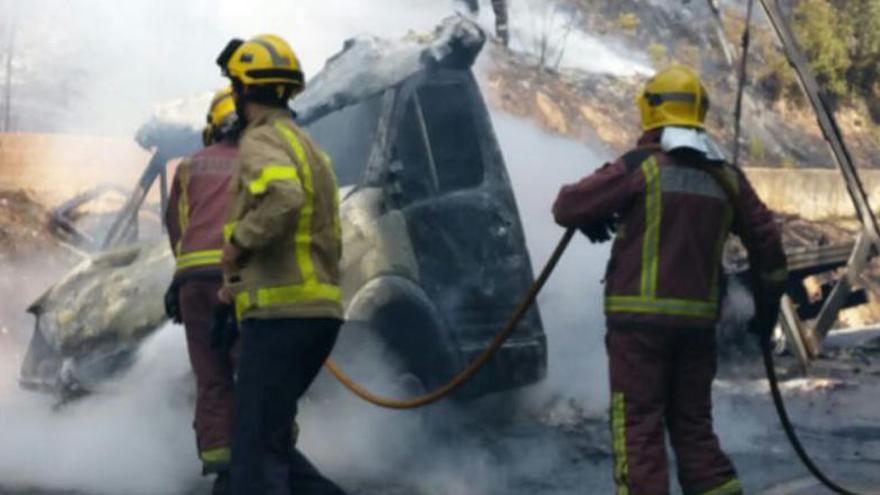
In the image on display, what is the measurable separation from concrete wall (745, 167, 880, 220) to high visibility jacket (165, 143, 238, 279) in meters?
16.5

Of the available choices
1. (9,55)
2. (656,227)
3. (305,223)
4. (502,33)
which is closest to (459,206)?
(656,227)

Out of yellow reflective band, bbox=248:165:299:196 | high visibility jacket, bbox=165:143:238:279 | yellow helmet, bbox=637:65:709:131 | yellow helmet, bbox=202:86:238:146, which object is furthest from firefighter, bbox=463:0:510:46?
yellow reflective band, bbox=248:165:299:196

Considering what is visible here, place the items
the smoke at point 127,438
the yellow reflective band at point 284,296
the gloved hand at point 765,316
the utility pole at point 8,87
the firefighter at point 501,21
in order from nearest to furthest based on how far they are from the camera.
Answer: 1. the yellow reflective band at point 284,296
2. the gloved hand at point 765,316
3. the smoke at point 127,438
4. the utility pole at point 8,87
5. the firefighter at point 501,21

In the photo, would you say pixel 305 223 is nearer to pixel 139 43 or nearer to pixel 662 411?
pixel 662 411

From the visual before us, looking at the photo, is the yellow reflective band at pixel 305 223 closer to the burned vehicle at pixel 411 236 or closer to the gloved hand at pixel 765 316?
the gloved hand at pixel 765 316

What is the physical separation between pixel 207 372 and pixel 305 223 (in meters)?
1.27

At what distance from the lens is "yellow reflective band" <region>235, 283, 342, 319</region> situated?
15.4ft

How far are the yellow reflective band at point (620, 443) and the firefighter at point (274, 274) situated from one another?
946mm

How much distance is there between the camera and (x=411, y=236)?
24.7 ft

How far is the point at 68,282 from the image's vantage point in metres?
7.64

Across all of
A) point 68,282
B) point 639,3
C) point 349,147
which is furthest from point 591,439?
point 639,3

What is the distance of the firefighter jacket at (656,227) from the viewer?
496cm

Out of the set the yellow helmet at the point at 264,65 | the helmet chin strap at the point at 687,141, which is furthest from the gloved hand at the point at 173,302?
the helmet chin strap at the point at 687,141

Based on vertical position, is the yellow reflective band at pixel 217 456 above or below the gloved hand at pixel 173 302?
below
